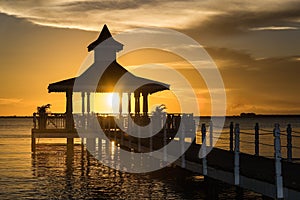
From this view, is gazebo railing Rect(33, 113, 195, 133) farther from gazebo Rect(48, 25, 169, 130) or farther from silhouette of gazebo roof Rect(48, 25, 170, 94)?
silhouette of gazebo roof Rect(48, 25, 170, 94)

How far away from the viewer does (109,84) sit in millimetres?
40750

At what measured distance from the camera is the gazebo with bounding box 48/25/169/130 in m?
40.3

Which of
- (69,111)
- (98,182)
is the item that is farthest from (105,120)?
(98,182)

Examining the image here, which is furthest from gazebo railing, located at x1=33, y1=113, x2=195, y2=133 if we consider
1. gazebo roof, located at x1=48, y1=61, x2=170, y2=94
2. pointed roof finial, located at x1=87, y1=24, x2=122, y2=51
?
pointed roof finial, located at x1=87, y1=24, x2=122, y2=51

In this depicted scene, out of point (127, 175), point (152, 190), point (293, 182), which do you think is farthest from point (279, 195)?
point (127, 175)

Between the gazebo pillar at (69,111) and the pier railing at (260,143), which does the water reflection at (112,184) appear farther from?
the gazebo pillar at (69,111)

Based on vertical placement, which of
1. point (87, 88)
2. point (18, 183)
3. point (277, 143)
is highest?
point (87, 88)

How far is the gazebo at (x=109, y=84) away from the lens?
40281 millimetres

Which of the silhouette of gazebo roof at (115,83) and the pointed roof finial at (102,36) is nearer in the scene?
the silhouette of gazebo roof at (115,83)

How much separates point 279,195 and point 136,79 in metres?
28.0

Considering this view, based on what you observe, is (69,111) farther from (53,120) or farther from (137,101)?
(137,101)

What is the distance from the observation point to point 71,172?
34.5 meters

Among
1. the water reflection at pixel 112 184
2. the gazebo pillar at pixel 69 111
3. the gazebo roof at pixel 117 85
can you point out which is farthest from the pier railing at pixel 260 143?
the gazebo pillar at pixel 69 111

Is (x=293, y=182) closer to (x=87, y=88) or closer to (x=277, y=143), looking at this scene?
(x=277, y=143)
